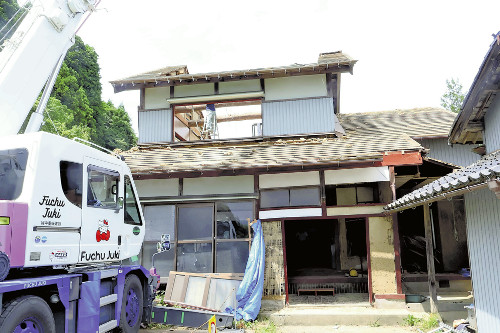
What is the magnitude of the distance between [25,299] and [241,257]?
6.20 m

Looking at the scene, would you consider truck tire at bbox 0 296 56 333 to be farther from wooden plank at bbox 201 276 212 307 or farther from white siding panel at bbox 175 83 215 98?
white siding panel at bbox 175 83 215 98

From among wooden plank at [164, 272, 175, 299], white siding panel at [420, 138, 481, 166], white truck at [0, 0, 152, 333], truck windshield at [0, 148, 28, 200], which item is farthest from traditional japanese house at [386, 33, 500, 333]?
white siding panel at [420, 138, 481, 166]

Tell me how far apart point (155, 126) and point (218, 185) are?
3.84 m

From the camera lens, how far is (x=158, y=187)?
420 inches

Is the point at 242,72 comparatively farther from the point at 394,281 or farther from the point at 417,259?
the point at 417,259

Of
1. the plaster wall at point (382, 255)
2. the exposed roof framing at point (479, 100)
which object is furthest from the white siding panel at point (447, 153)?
the exposed roof framing at point (479, 100)

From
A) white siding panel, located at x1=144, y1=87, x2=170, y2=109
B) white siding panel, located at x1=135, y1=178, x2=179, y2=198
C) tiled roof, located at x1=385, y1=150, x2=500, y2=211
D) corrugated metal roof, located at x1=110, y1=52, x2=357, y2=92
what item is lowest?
tiled roof, located at x1=385, y1=150, x2=500, y2=211

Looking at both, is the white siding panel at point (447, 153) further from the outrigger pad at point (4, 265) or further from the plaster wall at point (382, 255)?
the outrigger pad at point (4, 265)

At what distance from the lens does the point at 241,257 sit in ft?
32.5

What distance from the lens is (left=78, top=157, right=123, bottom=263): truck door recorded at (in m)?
5.55

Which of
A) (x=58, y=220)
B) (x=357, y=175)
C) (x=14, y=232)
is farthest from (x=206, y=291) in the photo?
(x=14, y=232)

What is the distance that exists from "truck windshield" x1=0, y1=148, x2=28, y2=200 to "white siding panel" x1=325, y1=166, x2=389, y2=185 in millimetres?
7397

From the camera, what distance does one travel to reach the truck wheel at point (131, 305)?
6395mm

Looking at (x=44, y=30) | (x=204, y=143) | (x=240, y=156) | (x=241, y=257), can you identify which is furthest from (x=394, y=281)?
(x=44, y=30)
